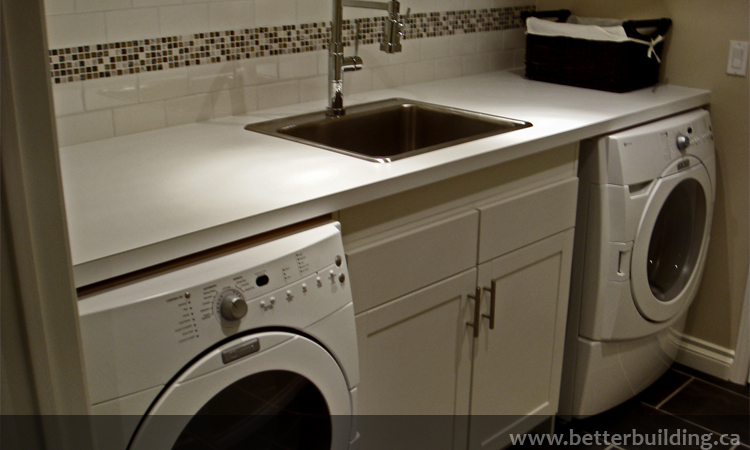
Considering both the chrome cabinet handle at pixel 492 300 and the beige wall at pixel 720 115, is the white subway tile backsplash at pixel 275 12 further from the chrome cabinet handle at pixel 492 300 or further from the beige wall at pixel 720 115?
the beige wall at pixel 720 115

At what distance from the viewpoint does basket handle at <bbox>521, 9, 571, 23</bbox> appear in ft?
8.78

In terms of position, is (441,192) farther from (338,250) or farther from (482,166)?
(338,250)

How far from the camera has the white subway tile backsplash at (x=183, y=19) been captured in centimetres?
182

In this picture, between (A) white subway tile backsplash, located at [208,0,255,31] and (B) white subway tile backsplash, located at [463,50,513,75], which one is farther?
(B) white subway tile backsplash, located at [463,50,513,75]

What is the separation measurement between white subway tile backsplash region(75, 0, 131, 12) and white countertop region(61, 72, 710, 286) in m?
0.31

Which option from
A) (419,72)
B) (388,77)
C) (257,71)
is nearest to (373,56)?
(388,77)

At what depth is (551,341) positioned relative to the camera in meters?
2.14

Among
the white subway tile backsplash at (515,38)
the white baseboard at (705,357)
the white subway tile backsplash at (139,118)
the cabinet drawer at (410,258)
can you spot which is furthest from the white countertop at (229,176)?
the white baseboard at (705,357)

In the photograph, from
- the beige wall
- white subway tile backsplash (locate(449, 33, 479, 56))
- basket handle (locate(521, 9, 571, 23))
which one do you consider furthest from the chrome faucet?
the beige wall

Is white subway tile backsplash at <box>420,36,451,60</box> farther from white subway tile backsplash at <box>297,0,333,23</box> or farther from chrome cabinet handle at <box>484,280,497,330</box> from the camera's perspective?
chrome cabinet handle at <box>484,280,497,330</box>

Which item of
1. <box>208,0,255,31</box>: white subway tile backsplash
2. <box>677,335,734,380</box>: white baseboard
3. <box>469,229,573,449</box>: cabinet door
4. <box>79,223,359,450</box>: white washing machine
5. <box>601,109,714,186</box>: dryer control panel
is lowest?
<box>677,335,734,380</box>: white baseboard

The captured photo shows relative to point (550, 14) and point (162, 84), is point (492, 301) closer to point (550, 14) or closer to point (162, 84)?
point (162, 84)

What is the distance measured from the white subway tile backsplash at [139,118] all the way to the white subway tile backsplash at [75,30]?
178 millimetres

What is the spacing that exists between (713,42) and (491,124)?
95 centimetres
